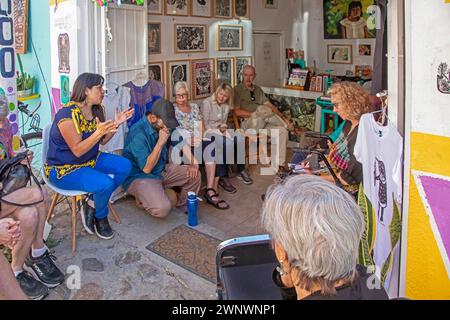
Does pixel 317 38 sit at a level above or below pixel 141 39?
above

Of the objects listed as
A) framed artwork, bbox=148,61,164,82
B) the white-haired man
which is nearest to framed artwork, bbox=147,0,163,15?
framed artwork, bbox=148,61,164,82

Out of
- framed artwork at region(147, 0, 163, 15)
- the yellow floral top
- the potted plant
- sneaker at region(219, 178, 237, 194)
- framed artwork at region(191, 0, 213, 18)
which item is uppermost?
framed artwork at region(191, 0, 213, 18)

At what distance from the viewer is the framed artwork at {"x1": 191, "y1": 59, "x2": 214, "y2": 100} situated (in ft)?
16.9

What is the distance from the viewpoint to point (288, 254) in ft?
4.19

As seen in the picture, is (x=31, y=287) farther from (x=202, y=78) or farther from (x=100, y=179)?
(x=202, y=78)

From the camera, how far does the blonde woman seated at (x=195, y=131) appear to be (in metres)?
4.01

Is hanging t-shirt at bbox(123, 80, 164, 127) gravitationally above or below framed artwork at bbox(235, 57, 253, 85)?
below

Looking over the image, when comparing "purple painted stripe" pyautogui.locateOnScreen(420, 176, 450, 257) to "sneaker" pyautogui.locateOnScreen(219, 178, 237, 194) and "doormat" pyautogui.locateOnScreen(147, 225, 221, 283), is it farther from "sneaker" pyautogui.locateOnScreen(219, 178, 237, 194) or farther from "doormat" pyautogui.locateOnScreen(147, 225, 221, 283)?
"sneaker" pyautogui.locateOnScreen(219, 178, 237, 194)

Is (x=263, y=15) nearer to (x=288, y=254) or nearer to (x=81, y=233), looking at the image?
(x=81, y=233)

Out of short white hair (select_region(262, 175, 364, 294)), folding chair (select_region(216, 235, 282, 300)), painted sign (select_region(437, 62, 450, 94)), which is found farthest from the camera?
painted sign (select_region(437, 62, 450, 94))

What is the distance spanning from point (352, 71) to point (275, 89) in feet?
4.22

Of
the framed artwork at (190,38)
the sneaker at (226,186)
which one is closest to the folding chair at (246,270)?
the sneaker at (226,186)

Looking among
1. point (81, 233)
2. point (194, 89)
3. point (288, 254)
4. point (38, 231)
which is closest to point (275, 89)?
point (194, 89)

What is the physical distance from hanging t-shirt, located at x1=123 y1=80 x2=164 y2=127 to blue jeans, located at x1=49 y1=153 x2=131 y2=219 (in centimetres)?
79
